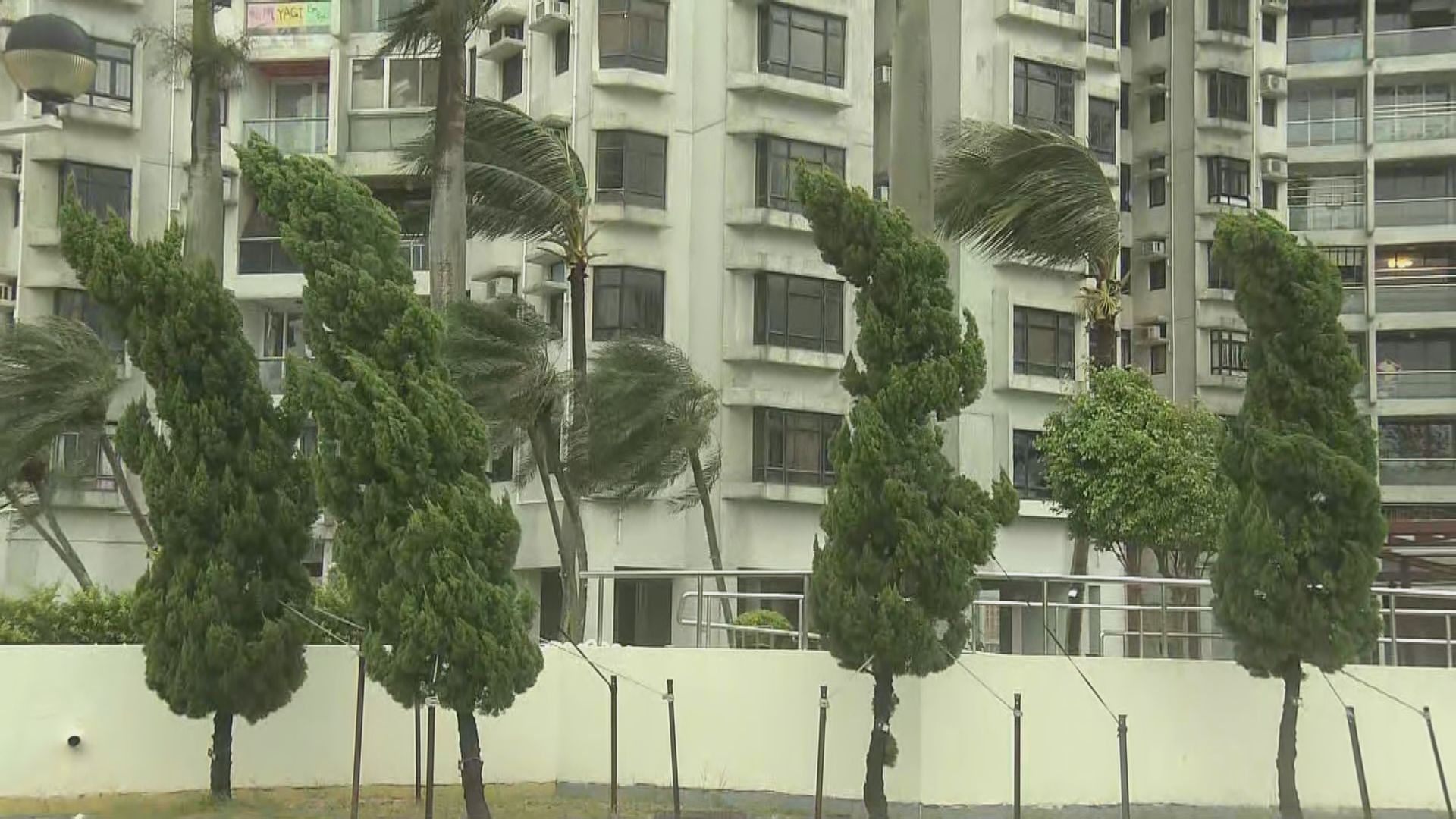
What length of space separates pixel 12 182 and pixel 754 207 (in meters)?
15.6

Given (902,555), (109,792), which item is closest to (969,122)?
(902,555)

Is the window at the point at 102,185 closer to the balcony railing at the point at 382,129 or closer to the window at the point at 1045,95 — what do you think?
the balcony railing at the point at 382,129

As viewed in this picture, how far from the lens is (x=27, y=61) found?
1324cm

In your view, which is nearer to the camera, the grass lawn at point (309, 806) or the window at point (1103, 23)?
the grass lawn at point (309, 806)

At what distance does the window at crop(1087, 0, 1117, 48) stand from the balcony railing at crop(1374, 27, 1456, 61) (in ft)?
37.3

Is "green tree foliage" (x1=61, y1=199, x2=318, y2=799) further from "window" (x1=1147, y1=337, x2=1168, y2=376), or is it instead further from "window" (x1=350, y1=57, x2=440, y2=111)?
"window" (x1=1147, y1=337, x2=1168, y2=376)

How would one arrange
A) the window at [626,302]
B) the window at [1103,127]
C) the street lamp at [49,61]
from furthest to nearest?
the window at [1103,127], the window at [626,302], the street lamp at [49,61]

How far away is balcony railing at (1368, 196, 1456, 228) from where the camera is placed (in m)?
49.0

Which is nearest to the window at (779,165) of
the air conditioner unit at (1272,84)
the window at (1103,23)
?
the window at (1103,23)

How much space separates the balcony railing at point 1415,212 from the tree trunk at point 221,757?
129 ft

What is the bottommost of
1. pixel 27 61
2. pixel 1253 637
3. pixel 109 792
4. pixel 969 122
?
pixel 109 792

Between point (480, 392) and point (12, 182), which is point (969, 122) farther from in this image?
point (12, 182)

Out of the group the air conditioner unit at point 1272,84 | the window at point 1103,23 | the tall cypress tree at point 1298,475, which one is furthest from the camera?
the air conditioner unit at point 1272,84

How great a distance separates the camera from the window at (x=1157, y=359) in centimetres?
4778
